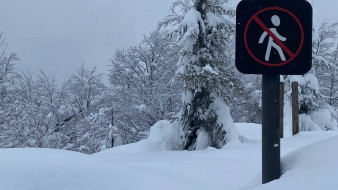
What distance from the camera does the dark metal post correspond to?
287 centimetres

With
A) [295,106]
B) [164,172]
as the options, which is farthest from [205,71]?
[164,172]

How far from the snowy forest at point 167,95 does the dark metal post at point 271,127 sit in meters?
8.43

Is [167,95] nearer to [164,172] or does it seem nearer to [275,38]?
[164,172]

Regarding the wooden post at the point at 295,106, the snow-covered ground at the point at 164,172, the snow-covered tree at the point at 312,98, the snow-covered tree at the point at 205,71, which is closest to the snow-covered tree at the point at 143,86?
the snow-covered tree at the point at 312,98

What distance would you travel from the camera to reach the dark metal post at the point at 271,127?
2873 mm

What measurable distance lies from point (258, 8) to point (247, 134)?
1230 cm

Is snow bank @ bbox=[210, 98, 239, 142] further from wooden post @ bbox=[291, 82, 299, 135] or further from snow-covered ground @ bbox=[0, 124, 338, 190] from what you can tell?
snow-covered ground @ bbox=[0, 124, 338, 190]

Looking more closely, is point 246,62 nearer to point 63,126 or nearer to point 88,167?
point 88,167

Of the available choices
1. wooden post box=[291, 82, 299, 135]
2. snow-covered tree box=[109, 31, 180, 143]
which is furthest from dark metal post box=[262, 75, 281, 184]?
snow-covered tree box=[109, 31, 180, 143]

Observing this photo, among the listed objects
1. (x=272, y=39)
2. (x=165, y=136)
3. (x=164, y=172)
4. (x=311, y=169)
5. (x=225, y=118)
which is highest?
(x=272, y=39)

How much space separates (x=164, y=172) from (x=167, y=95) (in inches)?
650

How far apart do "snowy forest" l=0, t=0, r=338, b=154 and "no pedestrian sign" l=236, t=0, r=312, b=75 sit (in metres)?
8.53

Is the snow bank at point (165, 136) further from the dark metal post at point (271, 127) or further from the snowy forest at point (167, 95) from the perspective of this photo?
the dark metal post at point (271, 127)

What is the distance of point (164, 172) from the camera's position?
6613 millimetres
